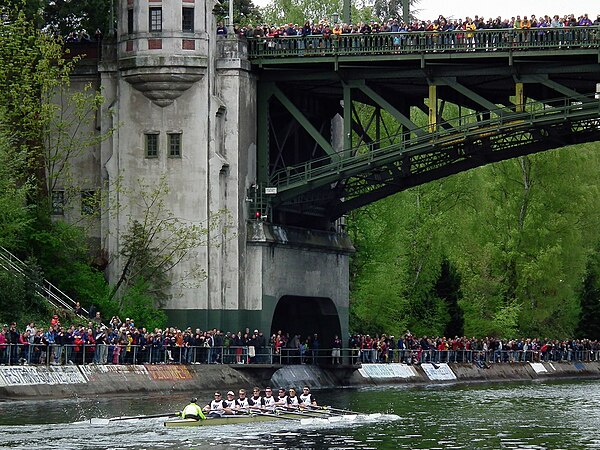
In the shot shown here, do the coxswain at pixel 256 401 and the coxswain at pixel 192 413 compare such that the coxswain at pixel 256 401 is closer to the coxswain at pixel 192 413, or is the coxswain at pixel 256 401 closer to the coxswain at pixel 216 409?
the coxswain at pixel 216 409

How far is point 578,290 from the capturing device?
111812 mm

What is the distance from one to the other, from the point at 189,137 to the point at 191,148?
500 mm

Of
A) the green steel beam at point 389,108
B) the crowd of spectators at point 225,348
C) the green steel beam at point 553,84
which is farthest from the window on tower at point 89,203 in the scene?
the green steel beam at point 553,84

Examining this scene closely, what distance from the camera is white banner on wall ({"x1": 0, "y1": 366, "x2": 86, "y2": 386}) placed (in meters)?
55.7

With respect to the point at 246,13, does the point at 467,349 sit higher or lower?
lower

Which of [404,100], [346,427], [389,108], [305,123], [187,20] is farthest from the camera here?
[404,100]

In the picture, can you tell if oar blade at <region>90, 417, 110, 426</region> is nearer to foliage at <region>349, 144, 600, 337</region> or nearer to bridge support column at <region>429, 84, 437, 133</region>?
bridge support column at <region>429, 84, 437, 133</region>

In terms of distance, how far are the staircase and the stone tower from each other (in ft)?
12.8

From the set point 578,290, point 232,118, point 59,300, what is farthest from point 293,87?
point 578,290

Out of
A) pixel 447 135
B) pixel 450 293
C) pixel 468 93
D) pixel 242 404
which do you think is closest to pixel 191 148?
pixel 447 135

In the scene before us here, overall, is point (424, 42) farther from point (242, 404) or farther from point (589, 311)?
point (589, 311)

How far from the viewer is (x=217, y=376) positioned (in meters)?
67.3

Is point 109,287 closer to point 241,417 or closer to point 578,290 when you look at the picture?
point 241,417

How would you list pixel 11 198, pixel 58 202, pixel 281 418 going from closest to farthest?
pixel 281 418 < pixel 11 198 < pixel 58 202
